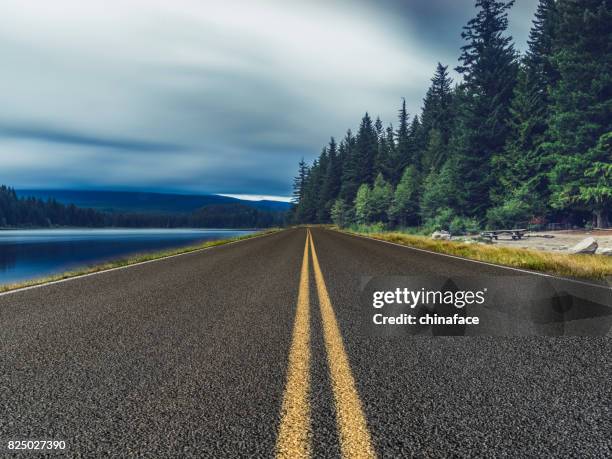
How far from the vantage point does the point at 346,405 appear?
2346mm

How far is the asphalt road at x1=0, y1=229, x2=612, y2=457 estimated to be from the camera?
6.43 ft

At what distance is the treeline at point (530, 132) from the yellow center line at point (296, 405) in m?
30.6

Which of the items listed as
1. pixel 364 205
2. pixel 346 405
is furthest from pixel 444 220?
pixel 346 405

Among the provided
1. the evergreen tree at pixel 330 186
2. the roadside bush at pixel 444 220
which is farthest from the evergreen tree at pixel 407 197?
the evergreen tree at pixel 330 186

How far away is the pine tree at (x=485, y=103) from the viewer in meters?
38.3

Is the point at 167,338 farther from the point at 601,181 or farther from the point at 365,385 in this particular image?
the point at 601,181

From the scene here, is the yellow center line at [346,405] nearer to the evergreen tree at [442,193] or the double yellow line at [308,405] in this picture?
the double yellow line at [308,405]

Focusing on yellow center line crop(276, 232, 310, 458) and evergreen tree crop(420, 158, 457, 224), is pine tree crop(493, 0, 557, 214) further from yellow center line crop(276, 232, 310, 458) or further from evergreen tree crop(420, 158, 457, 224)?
yellow center line crop(276, 232, 310, 458)

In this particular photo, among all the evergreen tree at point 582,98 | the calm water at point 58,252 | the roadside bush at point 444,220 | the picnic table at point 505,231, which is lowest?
the calm water at point 58,252

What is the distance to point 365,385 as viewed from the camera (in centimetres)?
271

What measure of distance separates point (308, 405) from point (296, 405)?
8 centimetres

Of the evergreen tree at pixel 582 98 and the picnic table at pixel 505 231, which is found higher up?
the evergreen tree at pixel 582 98

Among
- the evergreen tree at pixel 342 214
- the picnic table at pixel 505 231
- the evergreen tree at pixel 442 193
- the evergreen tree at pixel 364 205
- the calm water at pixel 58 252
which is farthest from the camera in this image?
the evergreen tree at pixel 342 214

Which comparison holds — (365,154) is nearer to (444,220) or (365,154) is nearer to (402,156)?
(402,156)
